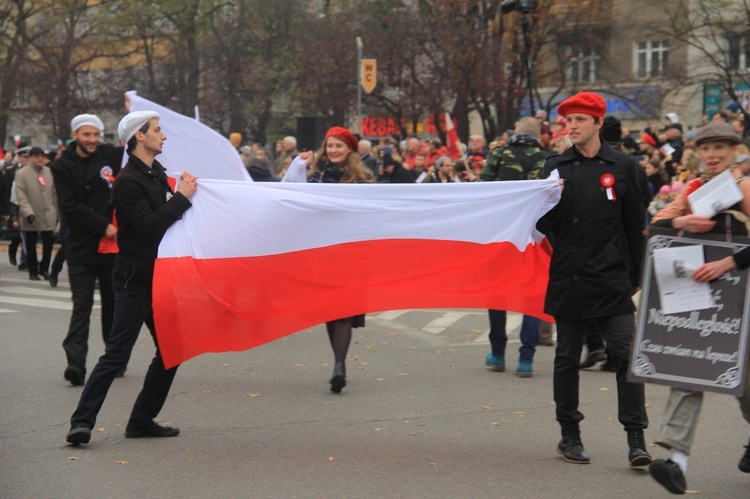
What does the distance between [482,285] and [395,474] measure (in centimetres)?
158

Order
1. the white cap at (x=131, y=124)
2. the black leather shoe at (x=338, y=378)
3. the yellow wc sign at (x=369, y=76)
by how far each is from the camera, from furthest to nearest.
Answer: the yellow wc sign at (x=369, y=76) < the black leather shoe at (x=338, y=378) < the white cap at (x=131, y=124)

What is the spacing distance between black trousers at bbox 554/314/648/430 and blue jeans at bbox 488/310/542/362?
116 inches

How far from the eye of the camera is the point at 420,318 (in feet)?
43.6

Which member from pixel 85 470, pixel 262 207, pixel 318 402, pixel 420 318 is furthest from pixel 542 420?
pixel 420 318

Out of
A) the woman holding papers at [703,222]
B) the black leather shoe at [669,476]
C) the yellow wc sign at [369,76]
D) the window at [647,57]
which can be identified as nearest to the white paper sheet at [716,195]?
the woman holding papers at [703,222]

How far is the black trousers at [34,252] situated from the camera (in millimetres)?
18516

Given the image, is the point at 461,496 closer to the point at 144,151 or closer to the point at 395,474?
the point at 395,474

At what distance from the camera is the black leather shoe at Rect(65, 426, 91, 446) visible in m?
6.96

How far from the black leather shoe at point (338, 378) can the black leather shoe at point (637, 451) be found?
2.95 metres

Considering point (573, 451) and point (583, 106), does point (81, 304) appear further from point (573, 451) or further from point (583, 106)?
point (583, 106)

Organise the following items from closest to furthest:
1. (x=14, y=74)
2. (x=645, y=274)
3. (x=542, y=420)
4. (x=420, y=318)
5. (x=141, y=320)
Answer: (x=645, y=274), (x=141, y=320), (x=542, y=420), (x=420, y=318), (x=14, y=74)

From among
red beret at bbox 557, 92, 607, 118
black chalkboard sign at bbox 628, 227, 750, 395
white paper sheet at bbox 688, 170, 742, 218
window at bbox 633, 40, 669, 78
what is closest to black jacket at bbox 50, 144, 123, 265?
red beret at bbox 557, 92, 607, 118

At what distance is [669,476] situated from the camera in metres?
5.59

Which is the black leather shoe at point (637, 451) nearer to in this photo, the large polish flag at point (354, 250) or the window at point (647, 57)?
the large polish flag at point (354, 250)
